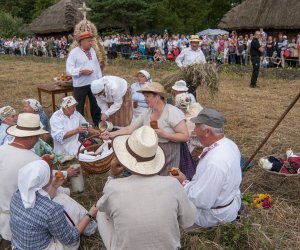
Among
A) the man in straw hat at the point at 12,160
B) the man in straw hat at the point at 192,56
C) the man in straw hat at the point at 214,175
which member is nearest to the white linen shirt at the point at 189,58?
the man in straw hat at the point at 192,56

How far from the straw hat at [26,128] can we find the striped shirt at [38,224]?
767 mm

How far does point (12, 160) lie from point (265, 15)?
21005mm

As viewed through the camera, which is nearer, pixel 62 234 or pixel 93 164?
pixel 62 234

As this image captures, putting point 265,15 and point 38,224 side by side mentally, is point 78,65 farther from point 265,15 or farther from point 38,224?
point 265,15

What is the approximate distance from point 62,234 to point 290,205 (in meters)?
2.67

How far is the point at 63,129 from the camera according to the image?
546cm

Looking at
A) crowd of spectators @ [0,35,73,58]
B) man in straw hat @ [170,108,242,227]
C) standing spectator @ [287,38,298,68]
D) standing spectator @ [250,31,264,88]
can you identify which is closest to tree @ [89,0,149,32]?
crowd of spectators @ [0,35,73,58]

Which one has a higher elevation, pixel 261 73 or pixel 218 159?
pixel 218 159

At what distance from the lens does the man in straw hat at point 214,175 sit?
9.71 ft

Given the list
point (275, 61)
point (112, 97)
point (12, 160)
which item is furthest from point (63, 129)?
point (275, 61)

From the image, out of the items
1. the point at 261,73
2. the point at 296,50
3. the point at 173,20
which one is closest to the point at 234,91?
the point at 261,73

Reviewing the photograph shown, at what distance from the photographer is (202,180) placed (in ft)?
9.82

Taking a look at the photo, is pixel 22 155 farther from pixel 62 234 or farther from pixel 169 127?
pixel 169 127

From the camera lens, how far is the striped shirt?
2883 mm
